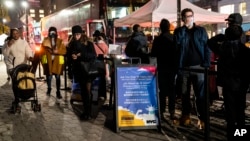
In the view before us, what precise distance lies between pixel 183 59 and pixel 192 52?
0.67ft

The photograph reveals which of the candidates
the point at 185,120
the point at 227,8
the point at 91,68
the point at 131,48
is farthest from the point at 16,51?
the point at 227,8

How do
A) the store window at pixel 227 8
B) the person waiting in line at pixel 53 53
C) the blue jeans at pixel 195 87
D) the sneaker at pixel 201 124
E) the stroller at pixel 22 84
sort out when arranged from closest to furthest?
the blue jeans at pixel 195 87 → the sneaker at pixel 201 124 → the stroller at pixel 22 84 → the person waiting in line at pixel 53 53 → the store window at pixel 227 8

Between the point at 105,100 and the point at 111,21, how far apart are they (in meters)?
8.61

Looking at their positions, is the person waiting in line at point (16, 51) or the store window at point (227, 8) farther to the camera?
the store window at point (227, 8)

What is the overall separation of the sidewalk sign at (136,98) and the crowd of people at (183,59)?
1.81ft

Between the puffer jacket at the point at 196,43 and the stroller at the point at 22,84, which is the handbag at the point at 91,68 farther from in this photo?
the puffer jacket at the point at 196,43

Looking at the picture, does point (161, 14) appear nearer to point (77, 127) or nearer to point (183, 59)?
point (183, 59)

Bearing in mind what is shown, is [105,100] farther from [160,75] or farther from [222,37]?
[222,37]

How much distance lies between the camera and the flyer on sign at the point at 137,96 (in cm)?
611

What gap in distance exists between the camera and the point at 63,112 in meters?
7.95

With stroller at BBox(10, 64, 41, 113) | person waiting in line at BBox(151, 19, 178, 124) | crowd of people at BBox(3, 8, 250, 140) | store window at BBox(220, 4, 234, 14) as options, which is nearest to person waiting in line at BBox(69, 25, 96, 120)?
crowd of people at BBox(3, 8, 250, 140)

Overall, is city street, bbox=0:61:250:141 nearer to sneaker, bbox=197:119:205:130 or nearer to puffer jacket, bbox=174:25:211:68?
sneaker, bbox=197:119:205:130

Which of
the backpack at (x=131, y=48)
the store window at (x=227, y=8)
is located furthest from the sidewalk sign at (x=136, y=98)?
the store window at (x=227, y=8)

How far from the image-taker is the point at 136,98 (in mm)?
6148
